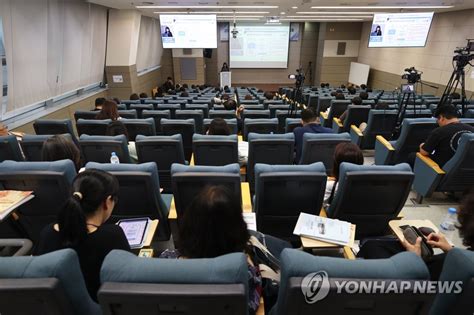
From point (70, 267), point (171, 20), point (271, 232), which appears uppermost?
point (171, 20)

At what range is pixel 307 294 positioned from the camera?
0.90 meters

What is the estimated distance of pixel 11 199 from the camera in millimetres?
1862

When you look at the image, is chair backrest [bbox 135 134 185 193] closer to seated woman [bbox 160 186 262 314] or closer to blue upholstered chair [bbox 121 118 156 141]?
blue upholstered chair [bbox 121 118 156 141]

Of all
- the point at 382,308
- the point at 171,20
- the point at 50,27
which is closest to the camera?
the point at 382,308

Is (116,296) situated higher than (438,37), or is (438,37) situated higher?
(438,37)

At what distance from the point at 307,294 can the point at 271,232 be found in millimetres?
1445

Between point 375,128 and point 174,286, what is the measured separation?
16.5 ft

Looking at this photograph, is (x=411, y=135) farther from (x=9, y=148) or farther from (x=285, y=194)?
(x=9, y=148)

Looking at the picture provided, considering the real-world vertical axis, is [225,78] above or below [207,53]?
below

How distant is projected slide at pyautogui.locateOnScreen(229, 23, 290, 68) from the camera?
15.3 meters

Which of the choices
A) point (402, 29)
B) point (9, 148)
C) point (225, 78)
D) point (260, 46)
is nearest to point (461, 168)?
point (9, 148)

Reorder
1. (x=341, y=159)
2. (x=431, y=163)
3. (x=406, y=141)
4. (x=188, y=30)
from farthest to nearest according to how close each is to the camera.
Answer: (x=188, y=30) < (x=406, y=141) < (x=431, y=163) < (x=341, y=159)

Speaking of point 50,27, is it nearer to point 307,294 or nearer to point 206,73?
point 307,294

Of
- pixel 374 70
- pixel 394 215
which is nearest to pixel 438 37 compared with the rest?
pixel 374 70
